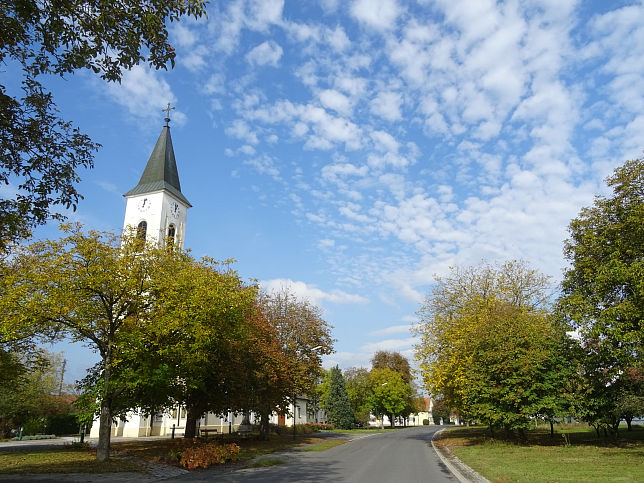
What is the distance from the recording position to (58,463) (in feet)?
50.9

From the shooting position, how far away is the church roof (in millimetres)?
46891

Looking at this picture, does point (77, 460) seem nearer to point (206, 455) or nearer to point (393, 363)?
point (206, 455)

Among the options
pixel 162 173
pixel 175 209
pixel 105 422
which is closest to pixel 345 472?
pixel 105 422

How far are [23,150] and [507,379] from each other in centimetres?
2247

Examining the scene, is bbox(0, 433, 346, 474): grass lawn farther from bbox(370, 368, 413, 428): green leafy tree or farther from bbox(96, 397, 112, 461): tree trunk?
bbox(370, 368, 413, 428): green leafy tree

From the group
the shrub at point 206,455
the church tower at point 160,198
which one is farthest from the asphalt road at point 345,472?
the church tower at point 160,198

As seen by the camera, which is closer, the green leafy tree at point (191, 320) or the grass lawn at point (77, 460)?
the grass lawn at point (77, 460)

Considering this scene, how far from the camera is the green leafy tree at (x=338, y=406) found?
65812 mm

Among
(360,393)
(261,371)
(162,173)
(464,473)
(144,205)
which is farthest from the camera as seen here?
(360,393)

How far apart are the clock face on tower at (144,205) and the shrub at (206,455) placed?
1281 inches

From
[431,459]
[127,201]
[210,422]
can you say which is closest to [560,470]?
[431,459]

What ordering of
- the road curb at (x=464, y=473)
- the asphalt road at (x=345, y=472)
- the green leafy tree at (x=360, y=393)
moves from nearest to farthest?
1. the road curb at (x=464, y=473)
2. the asphalt road at (x=345, y=472)
3. the green leafy tree at (x=360, y=393)

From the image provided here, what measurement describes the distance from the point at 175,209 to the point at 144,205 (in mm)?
2958

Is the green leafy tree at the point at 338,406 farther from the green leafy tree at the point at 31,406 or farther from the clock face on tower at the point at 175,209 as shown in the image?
the green leafy tree at the point at 31,406
